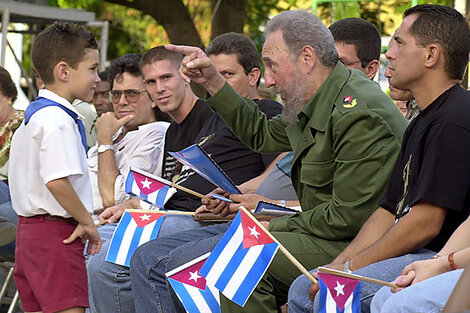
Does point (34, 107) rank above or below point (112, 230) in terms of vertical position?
above

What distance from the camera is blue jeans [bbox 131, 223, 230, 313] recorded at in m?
4.68

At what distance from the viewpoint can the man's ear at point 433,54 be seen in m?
3.58

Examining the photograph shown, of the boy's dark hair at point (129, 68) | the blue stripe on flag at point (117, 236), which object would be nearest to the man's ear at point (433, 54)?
the blue stripe on flag at point (117, 236)

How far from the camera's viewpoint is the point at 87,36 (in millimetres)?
4676

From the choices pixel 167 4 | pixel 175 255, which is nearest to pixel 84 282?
pixel 175 255

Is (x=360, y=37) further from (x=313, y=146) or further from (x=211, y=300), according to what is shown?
(x=211, y=300)

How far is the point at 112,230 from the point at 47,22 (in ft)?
24.2

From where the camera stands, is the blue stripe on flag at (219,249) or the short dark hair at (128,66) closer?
the blue stripe on flag at (219,249)

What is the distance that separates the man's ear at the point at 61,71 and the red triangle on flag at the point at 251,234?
1.38m

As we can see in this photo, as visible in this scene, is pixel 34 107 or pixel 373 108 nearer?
pixel 373 108

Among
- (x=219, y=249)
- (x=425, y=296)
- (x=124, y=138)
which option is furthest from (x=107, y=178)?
(x=425, y=296)

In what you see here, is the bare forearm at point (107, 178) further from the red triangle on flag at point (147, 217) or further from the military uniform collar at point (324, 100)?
the military uniform collar at point (324, 100)

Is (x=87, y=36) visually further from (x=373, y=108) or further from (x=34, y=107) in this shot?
(x=373, y=108)

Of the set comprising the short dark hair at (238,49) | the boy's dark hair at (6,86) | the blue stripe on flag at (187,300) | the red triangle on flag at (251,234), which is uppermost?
the short dark hair at (238,49)
